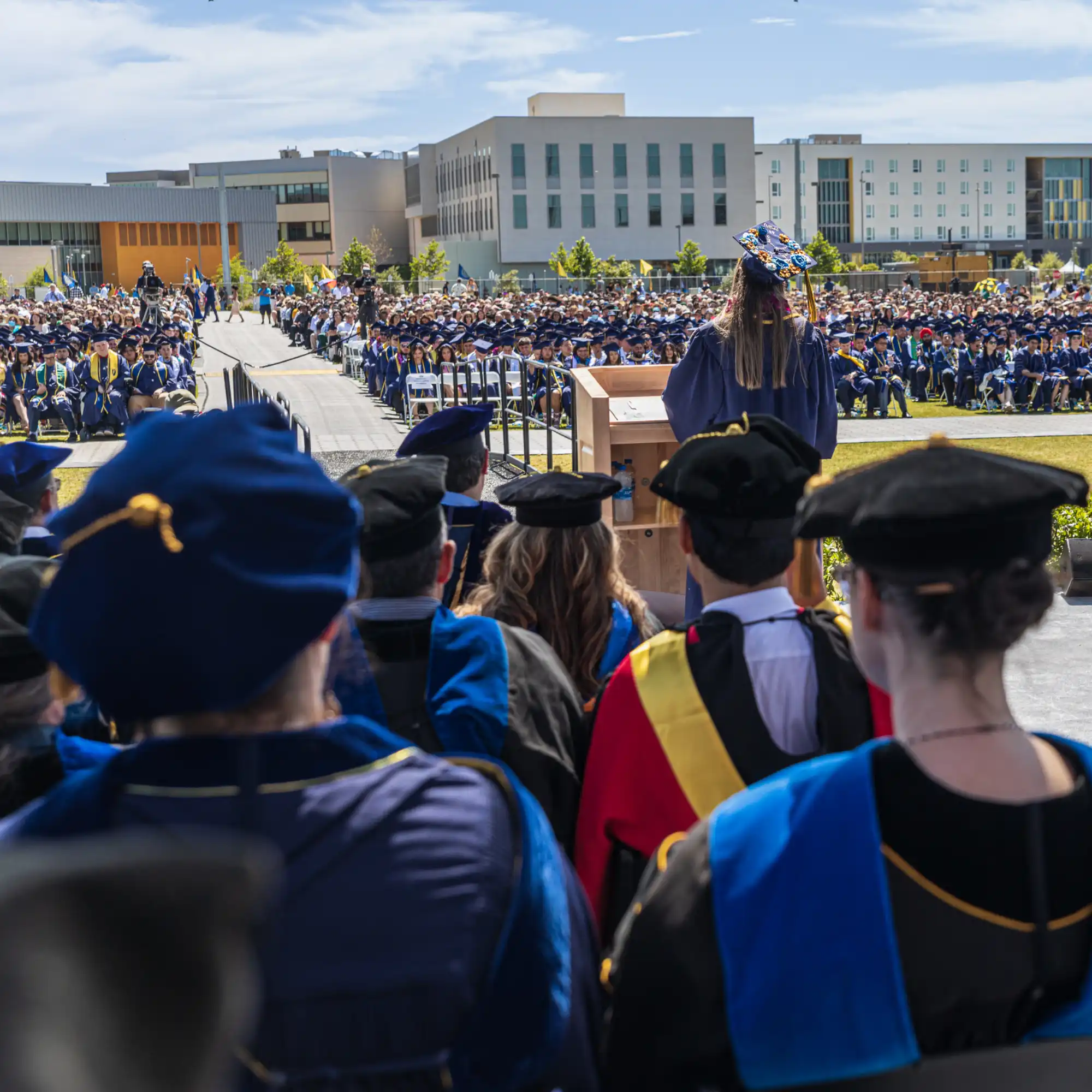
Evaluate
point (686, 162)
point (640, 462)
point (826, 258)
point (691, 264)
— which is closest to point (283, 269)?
point (691, 264)

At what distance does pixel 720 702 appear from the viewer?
7.83 ft

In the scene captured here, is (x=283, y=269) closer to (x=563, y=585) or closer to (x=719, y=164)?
(x=719, y=164)

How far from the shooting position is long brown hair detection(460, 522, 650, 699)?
328cm

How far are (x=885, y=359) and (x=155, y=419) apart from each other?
2496cm

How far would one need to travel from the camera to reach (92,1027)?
1.63 feet

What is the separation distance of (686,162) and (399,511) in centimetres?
10420

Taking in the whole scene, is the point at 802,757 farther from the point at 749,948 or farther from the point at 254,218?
the point at 254,218

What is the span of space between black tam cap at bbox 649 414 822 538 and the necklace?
1.08 meters

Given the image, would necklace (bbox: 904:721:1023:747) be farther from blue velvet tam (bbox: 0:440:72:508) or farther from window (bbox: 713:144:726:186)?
window (bbox: 713:144:726:186)

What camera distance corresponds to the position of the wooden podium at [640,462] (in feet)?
22.1

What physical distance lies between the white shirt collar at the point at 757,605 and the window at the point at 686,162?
340ft

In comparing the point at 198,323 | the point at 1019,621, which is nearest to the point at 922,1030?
the point at 1019,621

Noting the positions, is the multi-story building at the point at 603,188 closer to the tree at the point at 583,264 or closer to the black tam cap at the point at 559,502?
the tree at the point at 583,264

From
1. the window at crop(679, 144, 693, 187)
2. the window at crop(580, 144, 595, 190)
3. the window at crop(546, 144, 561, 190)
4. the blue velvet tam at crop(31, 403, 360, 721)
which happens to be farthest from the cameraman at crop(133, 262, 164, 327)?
the window at crop(679, 144, 693, 187)
